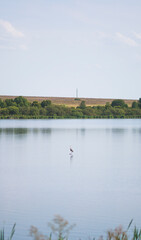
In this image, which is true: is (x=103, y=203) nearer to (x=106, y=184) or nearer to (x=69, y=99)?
(x=106, y=184)

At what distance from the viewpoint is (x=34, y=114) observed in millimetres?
100812

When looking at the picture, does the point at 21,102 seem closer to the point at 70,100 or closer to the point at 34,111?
the point at 34,111

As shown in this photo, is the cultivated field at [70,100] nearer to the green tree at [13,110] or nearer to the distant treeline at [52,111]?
the distant treeline at [52,111]

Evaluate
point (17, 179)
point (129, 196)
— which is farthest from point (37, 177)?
point (129, 196)

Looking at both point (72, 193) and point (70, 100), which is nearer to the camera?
point (72, 193)

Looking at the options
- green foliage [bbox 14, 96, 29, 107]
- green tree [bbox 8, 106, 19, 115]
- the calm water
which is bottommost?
the calm water

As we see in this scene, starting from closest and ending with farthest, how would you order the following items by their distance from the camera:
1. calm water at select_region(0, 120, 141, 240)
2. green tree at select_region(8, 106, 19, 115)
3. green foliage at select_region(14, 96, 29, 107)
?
calm water at select_region(0, 120, 141, 240) < green tree at select_region(8, 106, 19, 115) < green foliage at select_region(14, 96, 29, 107)

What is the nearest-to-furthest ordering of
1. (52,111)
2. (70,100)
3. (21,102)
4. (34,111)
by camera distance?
(34,111)
(52,111)
(21,102)
(70,100)

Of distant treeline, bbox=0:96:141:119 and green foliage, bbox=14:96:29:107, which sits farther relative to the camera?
green foliage, bbox=14:96:29:107

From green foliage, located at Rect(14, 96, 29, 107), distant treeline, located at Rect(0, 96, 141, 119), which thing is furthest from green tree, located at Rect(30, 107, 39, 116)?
green foliage, located at Rect(14, 96, 29, 107)

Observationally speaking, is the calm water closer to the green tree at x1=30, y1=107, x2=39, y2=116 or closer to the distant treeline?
the green tree at x1=30, y1=107, x2=39, y2=116

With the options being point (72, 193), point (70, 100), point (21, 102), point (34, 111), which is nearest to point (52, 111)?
point (34, 111)

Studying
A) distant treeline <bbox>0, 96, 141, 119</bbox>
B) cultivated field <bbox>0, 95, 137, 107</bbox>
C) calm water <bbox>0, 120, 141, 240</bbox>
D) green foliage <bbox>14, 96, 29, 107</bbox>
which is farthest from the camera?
cultivated field <bbox>0, 95, 137, 107</bbox>

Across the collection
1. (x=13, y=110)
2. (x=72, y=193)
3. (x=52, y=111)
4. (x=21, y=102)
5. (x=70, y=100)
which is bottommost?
(x=72, y=193)
